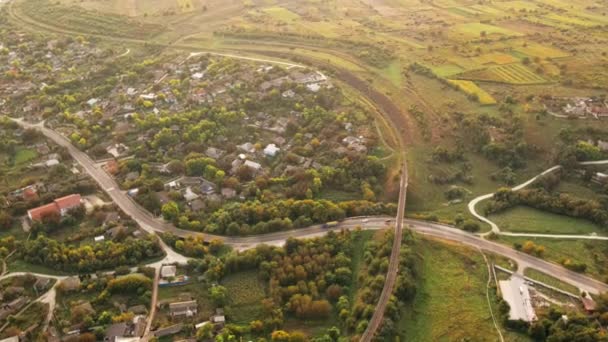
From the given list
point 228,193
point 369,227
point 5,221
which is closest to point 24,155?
point 5,221

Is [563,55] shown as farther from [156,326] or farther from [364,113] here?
[156,326]

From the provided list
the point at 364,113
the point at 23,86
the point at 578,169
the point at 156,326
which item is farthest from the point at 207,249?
the point at 23,86

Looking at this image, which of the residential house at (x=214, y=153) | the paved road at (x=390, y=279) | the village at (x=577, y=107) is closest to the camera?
the paved road at (x=390, y=279)

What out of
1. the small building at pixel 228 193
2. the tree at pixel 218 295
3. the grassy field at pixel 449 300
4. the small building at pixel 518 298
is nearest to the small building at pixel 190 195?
the small building at pixel 228 193

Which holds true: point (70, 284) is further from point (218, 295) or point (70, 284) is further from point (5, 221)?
point (5, 221)

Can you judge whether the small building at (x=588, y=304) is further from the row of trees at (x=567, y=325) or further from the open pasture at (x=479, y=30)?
the open pasture at (x=479, y=30)

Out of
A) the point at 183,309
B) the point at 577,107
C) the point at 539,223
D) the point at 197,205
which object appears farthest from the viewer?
the point at 577,107

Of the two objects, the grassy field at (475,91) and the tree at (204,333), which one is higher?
the grassy field at (475,91)

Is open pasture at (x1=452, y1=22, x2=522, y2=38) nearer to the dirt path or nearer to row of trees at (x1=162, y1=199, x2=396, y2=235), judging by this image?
row of trees at (x1=162, y1=199, x2=396, y2=235)
